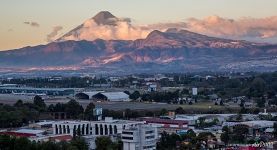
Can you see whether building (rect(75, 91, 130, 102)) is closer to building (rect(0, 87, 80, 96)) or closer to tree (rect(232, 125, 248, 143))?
building (rect(0, 87, 80, 96))

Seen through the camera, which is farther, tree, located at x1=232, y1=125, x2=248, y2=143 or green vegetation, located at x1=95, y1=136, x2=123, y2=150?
tree, located at x1=232, y1=125, x2=248, y2=143

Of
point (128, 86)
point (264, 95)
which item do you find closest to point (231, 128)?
point (264, 95)

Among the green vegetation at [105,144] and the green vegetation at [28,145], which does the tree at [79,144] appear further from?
the green vegetation at [105,144]

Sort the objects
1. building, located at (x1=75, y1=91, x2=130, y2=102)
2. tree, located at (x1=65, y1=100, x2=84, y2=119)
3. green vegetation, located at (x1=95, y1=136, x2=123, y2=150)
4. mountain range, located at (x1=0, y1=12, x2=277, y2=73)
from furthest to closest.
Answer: mountain range, located at (x1=0, y1=12, x2=277, y2=73), building, located at (x1=75, y1=91, x2=130, y2=102), tree, located at (x1=65, y1=100, x2=84, y2=119), green vegetation, located at (x1=95, y1=136, x2=123, y2=150)

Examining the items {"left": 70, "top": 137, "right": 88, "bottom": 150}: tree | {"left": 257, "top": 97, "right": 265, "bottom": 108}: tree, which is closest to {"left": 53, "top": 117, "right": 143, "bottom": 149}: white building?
{"left": 70, "top": 137, "right": 88, "bottom": 150}: tree

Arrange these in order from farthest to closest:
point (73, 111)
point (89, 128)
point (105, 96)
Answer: point (105, 96), point (73, 111), point (89, 128)

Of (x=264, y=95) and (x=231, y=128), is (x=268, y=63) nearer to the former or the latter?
(x=264, y=95)

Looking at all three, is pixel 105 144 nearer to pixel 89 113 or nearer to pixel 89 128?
pixel 89 128

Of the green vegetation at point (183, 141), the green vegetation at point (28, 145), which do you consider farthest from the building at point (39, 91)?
the green vegetation at point (28, 145)

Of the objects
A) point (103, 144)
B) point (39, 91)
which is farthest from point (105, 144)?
point (39, 91)
